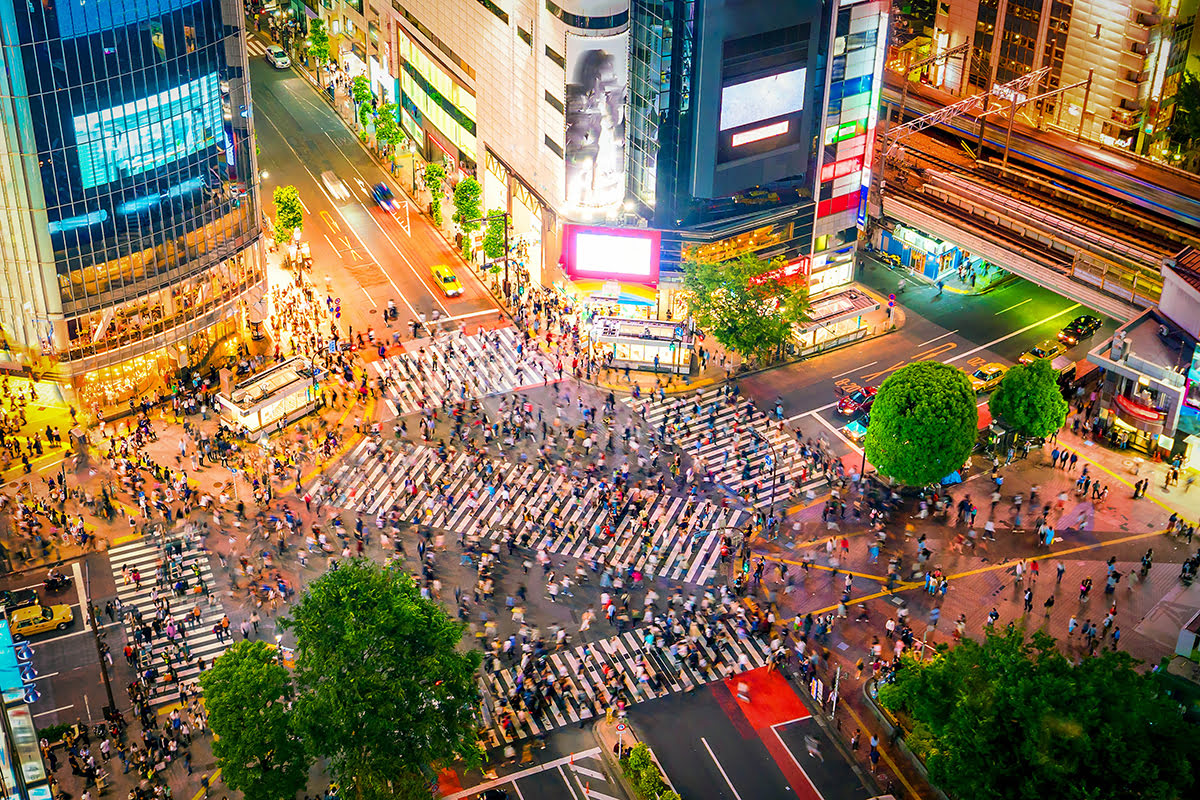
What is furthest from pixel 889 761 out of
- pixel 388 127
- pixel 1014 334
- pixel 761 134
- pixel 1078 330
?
pixel 388 127

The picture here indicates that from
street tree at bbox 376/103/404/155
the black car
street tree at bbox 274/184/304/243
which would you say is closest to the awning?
street tree at bbox 274/184/304/243

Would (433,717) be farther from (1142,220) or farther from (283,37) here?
(283,37)

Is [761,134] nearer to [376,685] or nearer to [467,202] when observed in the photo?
[467,202]

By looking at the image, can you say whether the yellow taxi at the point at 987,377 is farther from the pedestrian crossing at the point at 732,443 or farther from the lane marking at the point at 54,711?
the lane marking at the point at 54,711

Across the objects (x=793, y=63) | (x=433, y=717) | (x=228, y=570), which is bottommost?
(x=228, y=570)

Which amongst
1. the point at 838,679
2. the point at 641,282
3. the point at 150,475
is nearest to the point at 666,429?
the point at 641,282

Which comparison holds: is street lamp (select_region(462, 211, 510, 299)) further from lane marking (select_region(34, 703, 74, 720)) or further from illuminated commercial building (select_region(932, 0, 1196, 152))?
illuminated commercial building (select_region(932, 0, 1196, 152))

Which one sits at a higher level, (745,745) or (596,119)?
(596,119)
